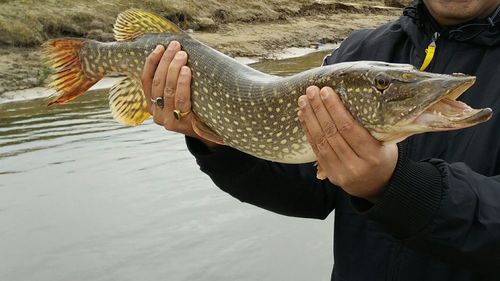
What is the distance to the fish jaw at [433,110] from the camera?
1670 millimetres

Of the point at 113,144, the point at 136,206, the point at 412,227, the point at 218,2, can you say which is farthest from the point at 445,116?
the point at 218,2

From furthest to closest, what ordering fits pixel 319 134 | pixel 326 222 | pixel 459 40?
pixel 326 222 < pixel 459 40 < pixel 319 134

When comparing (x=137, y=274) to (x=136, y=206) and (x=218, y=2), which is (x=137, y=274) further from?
(x=218, y=2)

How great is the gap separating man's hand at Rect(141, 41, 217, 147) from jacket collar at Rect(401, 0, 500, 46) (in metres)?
0.93

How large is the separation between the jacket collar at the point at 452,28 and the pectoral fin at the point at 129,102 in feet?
4.07

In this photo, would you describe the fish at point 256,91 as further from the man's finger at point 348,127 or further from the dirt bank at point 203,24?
the dirt bank at point 203,24

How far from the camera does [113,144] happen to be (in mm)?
6984

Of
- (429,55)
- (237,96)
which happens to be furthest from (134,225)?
(429,55)

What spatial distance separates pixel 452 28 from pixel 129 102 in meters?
1.49

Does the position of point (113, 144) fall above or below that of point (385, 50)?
below

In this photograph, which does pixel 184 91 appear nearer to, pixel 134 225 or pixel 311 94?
pixel 311 94

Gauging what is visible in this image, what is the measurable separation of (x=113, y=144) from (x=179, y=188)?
5.83ft

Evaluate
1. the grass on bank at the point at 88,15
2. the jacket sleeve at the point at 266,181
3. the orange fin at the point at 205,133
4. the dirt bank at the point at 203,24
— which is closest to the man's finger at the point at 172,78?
the orange fin at the point at 205,133

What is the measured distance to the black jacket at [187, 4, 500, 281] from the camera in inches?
67.7
